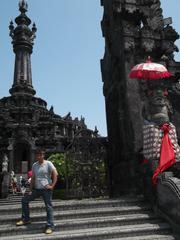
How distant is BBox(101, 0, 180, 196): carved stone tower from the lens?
32.0ft

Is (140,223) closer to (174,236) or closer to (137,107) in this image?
(174,236)

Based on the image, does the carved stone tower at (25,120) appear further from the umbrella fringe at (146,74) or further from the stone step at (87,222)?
the stone step at (87,222)

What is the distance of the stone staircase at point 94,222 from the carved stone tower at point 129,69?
1.90m

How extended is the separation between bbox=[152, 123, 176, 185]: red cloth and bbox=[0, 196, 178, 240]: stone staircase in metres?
0.95

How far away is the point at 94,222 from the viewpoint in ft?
21.9

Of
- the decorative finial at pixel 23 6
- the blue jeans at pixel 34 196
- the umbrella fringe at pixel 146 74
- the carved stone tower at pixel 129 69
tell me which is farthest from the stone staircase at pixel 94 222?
the decorative finial at pixel 23 6

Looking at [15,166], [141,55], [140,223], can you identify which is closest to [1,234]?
[140,223]

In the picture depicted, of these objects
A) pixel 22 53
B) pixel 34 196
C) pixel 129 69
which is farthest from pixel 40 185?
pixel 22 53

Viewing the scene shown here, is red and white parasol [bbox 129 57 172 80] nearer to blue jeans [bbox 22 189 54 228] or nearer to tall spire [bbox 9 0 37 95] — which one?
blue jeans [bbox 22 189 54 228]

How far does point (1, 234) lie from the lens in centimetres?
617

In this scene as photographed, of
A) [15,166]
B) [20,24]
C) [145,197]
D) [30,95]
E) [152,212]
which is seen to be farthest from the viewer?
[20,24]

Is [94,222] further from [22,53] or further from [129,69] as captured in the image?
[22,53]

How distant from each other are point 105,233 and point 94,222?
517 mm

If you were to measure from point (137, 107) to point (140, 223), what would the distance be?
402 cm
